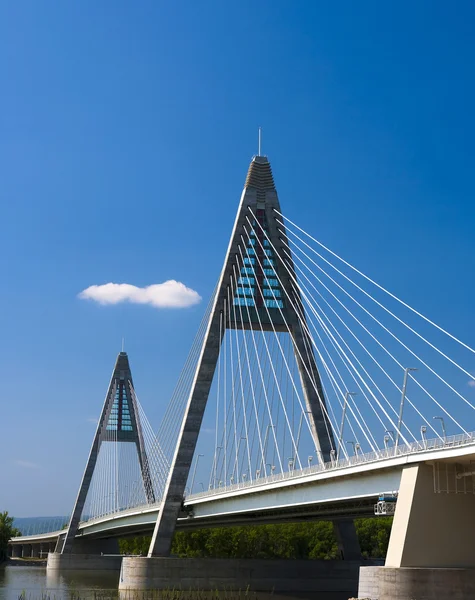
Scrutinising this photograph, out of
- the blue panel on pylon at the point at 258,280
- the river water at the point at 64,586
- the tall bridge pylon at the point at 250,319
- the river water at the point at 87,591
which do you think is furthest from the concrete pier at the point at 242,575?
the blue panel on pylon at the point at 258,280

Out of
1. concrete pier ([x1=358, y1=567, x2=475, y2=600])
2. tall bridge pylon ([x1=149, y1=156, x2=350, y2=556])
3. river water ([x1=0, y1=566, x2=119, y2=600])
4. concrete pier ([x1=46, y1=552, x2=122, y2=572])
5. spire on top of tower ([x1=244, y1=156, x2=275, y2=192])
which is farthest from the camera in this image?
concrete pier ([x1=46, y1=552, x2=122, y2=572])

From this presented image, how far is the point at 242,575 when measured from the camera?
54250mm

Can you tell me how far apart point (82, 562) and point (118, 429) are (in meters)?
15.6

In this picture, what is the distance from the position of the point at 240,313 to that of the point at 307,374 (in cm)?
578

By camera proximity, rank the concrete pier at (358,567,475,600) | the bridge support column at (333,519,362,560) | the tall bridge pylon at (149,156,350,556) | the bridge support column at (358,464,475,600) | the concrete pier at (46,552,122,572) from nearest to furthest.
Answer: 1. the concrete pier at (358,567,475,600)
2. the bridge support column at (358,464,475,600)
3. the tall bridge pylon at (149,156,350,556)
4. the bridge support column at (333,519,362,560)
5. the concrete pier at (46,552,122,572)

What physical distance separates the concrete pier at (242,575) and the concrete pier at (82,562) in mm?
30204

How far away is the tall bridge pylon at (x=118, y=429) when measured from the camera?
290ft

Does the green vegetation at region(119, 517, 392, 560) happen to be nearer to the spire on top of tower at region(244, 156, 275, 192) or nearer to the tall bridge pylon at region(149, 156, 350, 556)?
the tall bridge pylon at region(149, 156, 350, 556)

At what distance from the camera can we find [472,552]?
2991cm

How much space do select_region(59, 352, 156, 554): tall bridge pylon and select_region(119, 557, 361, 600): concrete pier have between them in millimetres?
32188

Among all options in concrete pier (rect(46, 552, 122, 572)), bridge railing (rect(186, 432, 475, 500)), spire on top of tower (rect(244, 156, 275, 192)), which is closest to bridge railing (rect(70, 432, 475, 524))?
bridge railing (rect(186, 432, 475, 500))

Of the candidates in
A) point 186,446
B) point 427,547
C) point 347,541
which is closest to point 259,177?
point 186,446

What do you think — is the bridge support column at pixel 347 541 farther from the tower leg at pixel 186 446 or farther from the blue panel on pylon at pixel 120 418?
the blue panel on pylon at pixel 120 418

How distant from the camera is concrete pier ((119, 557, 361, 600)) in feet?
166
